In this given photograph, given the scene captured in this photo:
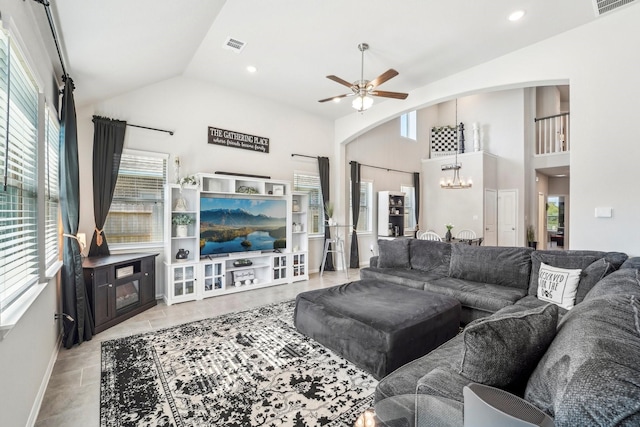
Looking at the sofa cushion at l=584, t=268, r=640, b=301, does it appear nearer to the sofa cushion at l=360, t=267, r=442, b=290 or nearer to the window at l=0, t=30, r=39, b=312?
the sofa cushion at l=360, t=267, r=442, b=290

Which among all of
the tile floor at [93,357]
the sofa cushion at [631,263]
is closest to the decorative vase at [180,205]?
the tile floor at [93,357]

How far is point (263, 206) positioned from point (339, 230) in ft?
7.12

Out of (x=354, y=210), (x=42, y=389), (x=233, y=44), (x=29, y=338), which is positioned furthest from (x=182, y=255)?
(x=354, y=210)

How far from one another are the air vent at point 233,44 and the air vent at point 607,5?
3.92m

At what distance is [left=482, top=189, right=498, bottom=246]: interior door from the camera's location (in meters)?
7.64

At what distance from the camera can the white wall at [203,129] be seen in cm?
408

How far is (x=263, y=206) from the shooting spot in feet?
17.5

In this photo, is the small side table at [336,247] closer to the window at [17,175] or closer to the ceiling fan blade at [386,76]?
the ceiling fan blade at [386,76]

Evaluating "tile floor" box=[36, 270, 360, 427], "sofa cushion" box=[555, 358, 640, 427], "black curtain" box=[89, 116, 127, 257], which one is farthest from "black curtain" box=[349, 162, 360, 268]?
"sofa cushion" box=[555, 358, 640, 427]

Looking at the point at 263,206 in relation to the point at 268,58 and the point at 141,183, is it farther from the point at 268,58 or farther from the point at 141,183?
the point at 268,58

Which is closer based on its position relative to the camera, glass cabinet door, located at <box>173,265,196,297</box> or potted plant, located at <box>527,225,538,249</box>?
glass cabinet door, located at <box>173,265,196,297</box>

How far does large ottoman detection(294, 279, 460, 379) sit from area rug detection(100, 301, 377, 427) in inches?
7.2

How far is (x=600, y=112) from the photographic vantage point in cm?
332

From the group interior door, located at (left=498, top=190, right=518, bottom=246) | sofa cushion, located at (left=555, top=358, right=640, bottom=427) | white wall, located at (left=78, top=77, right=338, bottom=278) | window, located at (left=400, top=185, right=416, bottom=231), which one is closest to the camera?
sofa cushion, located at (left=555, top=358, right=640, bottom=427)
